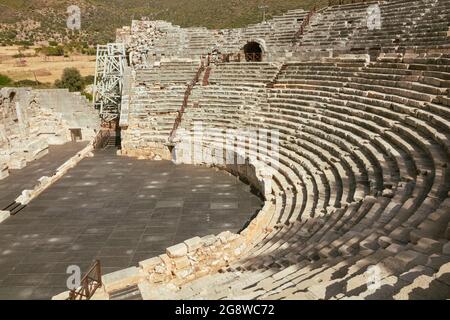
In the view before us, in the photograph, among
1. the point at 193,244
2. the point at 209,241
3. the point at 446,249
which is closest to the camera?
the point at 446,249

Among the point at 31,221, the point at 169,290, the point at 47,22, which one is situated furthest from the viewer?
the point at 47,22

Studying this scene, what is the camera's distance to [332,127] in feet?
42.2

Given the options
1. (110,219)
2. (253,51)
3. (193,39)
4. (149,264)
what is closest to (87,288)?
(149,264)

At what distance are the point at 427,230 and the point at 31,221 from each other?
10.1 meters

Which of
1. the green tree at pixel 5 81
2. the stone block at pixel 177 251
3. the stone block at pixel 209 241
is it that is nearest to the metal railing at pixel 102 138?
the stone block at pixel 209 241

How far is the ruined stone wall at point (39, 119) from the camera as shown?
59.6 feet

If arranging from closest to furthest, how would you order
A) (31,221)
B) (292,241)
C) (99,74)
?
(292,241) → (31,221) → (99,74)

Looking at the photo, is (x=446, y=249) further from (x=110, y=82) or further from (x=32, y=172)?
(x=110, y=82)

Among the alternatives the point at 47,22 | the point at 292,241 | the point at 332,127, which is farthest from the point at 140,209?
the point at 47,22

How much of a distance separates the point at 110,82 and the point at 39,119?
4.15m

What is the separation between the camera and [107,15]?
64.2 meters

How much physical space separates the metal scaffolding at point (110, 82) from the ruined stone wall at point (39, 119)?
853mm

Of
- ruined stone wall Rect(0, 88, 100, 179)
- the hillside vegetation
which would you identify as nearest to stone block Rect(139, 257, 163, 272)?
ruined stone wall Rect(0, 88, 100, 179)
